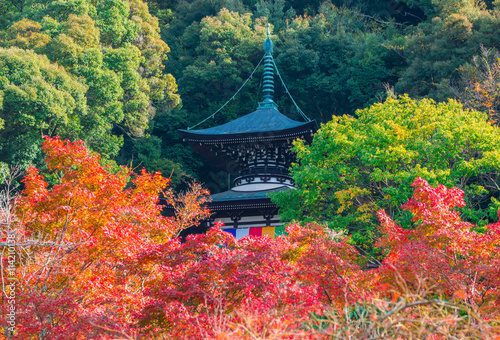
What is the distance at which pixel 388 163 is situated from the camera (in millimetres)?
13078

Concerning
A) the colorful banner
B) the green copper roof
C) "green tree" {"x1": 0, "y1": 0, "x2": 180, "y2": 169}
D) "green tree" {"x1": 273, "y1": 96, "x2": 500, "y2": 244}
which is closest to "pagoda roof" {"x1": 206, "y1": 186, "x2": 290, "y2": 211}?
the colorful banner

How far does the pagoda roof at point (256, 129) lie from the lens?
19.0 metres

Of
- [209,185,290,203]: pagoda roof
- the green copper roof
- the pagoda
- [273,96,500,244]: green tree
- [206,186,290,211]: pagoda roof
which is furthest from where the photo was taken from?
the green copper roof

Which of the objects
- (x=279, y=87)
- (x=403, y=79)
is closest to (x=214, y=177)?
(x=279, y=87)

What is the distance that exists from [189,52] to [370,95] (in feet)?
36.3

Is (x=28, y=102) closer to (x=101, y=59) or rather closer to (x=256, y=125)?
(x=101, y=59)

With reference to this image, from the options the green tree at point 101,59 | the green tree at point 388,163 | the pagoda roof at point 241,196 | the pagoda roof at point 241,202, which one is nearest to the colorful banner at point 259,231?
the pagoda roof at point 241,202

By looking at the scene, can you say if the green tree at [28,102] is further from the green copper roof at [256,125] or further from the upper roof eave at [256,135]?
the green copper roof at [256,125]

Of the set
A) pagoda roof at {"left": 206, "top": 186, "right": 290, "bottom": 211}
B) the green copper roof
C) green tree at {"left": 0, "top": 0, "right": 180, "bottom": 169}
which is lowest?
pagoda roof at {"left": 206, "top": 186, "right": 290, "bottom": 211}

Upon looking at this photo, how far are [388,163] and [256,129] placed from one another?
7947 millimetres

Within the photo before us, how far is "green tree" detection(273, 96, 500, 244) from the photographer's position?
41.0ft

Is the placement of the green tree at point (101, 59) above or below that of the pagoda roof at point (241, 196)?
above

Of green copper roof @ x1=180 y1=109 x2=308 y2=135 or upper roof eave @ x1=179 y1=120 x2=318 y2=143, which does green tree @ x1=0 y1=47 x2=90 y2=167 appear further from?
green copper roof @ x1=180 y1=109 x2=308 y2=135

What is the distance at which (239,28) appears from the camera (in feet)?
96.3
